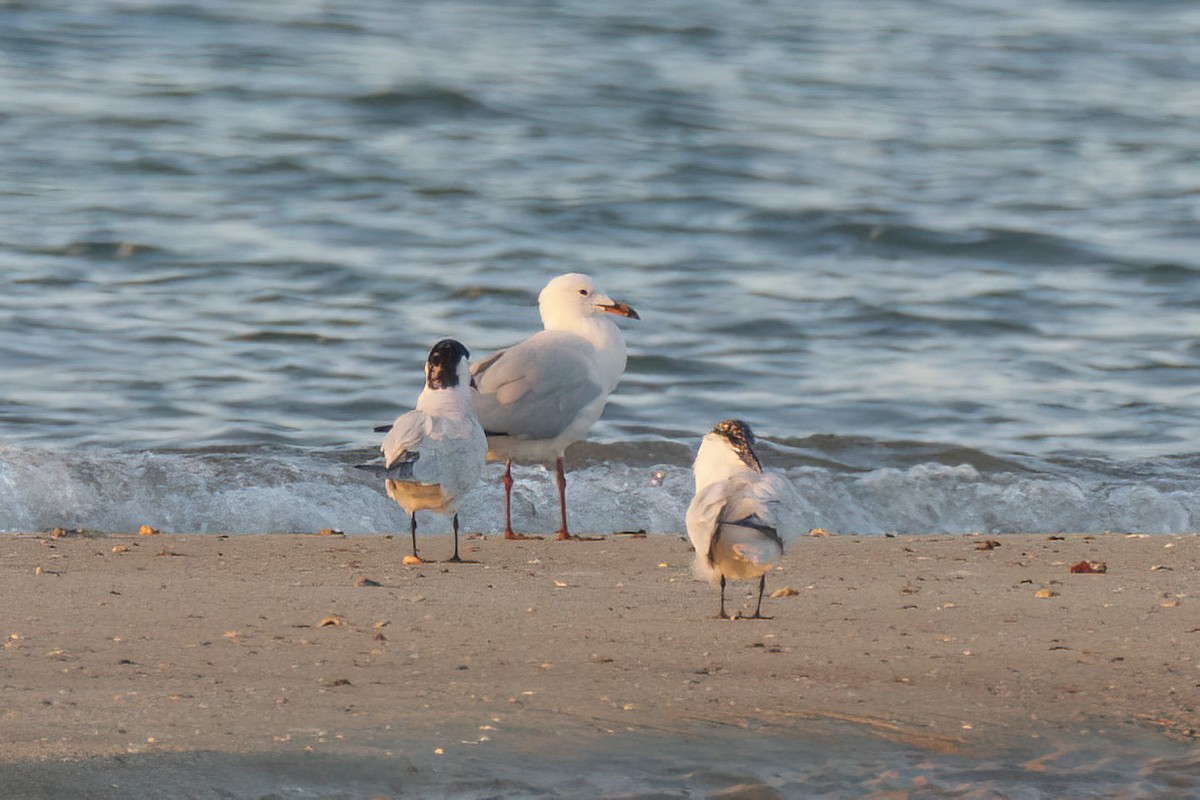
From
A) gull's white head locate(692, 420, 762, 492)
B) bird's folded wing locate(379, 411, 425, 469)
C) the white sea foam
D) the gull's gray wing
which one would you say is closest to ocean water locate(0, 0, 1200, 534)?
the white sea foam

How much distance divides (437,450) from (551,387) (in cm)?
135

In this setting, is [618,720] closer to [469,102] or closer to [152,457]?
[152,457]

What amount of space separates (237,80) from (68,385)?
7993 millimetres

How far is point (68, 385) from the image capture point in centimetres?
983

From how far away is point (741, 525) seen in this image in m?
4.87

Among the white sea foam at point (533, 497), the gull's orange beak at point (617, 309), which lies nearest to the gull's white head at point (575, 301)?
the gull's orange beak at point (617, 309)

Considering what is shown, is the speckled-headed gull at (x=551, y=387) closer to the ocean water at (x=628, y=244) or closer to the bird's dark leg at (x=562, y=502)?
the bird's dark leg at (x=562, y=502)

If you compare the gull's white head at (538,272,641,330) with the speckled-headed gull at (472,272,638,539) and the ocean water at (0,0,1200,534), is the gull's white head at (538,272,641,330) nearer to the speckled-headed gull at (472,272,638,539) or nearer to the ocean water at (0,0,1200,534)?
the speckled-headed gull at (472,272,638,539)

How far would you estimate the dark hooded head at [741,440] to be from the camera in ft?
17.2

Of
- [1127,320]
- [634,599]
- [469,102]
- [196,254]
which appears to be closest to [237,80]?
[469,102]

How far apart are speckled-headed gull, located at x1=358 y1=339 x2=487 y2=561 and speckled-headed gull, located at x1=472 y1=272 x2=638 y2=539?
0.78 metres

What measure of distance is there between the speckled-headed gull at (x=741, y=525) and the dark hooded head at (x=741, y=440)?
24 millimetres

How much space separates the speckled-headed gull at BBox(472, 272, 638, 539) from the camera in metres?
7.24

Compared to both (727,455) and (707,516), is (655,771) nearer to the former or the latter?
(707,516)
